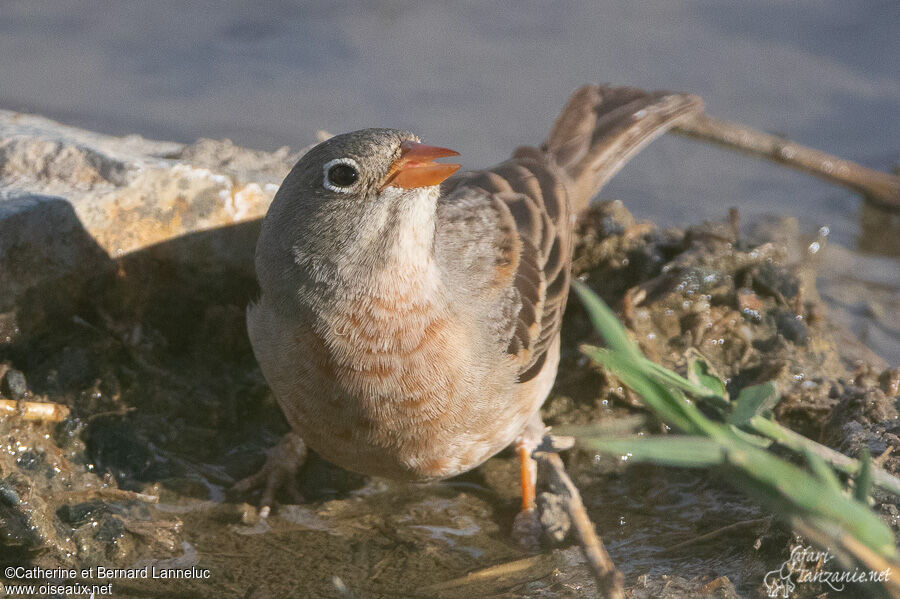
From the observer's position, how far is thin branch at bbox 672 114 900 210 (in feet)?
28.8

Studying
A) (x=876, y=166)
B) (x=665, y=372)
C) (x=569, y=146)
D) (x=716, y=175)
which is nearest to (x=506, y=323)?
(x=569, y=146)

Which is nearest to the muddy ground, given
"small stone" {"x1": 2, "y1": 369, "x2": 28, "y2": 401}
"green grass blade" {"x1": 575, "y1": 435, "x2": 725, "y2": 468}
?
"small stone" {"x1": 2, "y1": 369, "x2": 28, "y2": 401}

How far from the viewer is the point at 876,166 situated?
9.38 metres

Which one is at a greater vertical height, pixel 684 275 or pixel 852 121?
pixel 852 121

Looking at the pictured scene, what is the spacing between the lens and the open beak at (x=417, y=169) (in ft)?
13.6

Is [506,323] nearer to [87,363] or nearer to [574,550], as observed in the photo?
[574,550]

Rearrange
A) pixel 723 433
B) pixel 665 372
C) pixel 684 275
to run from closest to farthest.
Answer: pixel 723 433, pixel 665 372, pixel 684 275

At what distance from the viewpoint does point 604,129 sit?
259 inches

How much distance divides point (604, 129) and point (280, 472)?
10.8 feet

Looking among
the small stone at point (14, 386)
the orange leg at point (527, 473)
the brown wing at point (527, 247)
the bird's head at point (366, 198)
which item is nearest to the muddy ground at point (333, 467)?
the small stone at point (14, 386)

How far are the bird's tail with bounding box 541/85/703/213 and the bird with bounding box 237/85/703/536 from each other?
130cm

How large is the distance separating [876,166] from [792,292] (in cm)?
414

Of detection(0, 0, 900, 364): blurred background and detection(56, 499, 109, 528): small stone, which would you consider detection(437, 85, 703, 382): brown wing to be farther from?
detection(56, 499, 109, 528): small stone

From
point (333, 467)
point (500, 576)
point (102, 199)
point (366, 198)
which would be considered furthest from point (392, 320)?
point (102, 199)
